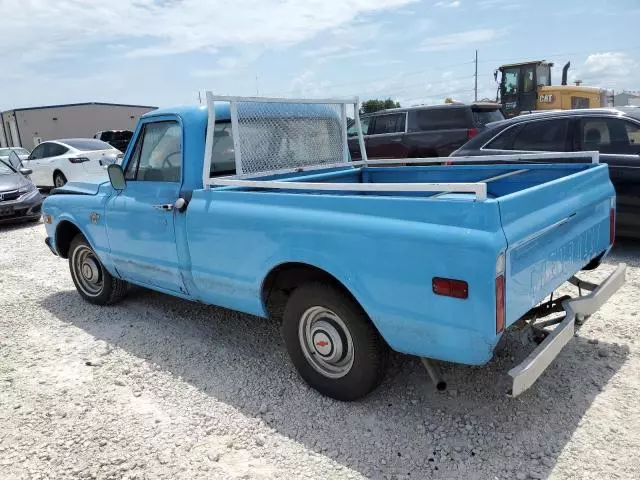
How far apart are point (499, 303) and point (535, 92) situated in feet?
56.0

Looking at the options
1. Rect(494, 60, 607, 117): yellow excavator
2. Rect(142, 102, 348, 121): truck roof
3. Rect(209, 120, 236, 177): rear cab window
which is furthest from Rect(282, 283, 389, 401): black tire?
Rect(494, 60, 607, 117): yellow excavator

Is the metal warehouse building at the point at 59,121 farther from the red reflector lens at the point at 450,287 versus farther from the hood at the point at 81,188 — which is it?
the red reflector lens at the point at 450,287

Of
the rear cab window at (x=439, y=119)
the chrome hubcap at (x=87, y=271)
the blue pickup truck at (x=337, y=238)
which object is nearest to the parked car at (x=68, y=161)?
the rear cab window at (x=439, y=119)

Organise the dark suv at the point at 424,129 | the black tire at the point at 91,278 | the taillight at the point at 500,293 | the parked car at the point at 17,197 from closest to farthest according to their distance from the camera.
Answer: the taillight at the point at 500,293, the black tire at the point at 91,278, the parked car at the point at 17,197, the dark suv at the point at 424,129

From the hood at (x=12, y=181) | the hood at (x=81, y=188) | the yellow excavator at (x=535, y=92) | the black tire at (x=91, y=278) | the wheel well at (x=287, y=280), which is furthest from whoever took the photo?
the yellow excavator at (x=535, y=92)

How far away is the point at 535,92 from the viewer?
57.5 feet

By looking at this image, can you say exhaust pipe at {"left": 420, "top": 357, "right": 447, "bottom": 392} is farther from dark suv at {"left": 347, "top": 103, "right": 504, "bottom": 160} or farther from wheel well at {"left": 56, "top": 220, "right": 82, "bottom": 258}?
dark suv at {"left": 347, "top": 103, "right": 504, "bottom": 160}

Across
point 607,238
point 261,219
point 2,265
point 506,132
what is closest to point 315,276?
point 261,219

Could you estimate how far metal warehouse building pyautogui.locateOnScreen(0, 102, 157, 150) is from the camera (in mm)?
38719

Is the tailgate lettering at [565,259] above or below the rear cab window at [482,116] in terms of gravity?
below

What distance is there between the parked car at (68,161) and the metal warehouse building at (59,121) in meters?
24.8

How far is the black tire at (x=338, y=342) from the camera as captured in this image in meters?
3.03

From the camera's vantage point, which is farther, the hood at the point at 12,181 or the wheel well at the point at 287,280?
the hood at the point at 12,181

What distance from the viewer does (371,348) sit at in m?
3.03
